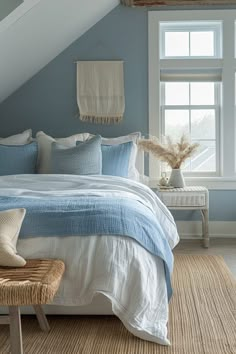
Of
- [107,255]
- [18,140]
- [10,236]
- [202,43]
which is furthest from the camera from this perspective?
[202,43]

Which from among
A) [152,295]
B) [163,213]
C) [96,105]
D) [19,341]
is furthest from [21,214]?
[96,105]

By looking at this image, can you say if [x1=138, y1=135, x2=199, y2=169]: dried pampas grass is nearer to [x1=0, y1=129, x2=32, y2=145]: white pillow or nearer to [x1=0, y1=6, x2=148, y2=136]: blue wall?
[x1=0, y1=6, x2=148, y2=136]: blue wall

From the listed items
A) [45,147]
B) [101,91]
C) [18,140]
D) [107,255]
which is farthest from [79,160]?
[107,255]

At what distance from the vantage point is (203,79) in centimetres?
509

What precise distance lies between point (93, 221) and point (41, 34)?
8.26 feet

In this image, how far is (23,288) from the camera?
2.03 m

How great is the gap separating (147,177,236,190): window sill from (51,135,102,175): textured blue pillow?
3.25ft

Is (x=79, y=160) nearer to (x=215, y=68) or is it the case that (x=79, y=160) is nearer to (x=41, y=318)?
(x=41, y=318)

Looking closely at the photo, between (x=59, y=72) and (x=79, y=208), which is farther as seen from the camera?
(x=59, y=72)

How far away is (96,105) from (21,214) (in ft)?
9.19

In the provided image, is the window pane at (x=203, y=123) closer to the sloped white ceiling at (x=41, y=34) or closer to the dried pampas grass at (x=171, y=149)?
the dried pampas grass at (x=171, y=149)

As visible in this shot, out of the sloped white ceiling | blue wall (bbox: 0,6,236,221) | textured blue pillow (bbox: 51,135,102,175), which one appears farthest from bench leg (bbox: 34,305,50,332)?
blue wall (bbox: 0,6,236,221)

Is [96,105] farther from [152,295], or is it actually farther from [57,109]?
[152,295]

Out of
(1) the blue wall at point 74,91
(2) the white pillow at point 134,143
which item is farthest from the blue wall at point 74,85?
(2) the white pillow at point 134,143
